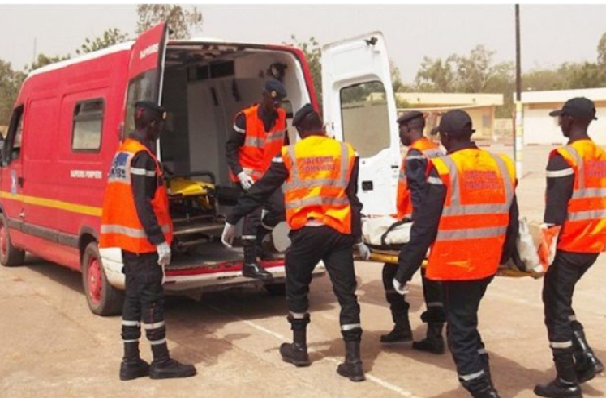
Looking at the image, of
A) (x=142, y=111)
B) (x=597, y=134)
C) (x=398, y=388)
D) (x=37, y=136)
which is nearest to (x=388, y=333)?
(x=398, y=388)

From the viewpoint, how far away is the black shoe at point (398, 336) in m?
6.65

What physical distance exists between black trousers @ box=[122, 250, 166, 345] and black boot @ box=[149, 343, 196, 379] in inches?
2.8

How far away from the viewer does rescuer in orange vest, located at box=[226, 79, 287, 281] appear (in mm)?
7535

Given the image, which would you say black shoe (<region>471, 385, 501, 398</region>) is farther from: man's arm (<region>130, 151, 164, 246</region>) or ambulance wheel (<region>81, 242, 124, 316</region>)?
ambulance wheel (<region>81, 242, 124, 316</region>)

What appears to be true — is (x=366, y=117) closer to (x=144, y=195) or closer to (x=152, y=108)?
(x=152, y=108)

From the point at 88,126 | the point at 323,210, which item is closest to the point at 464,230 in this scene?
the point at 323,210

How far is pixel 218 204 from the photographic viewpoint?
27.7ft

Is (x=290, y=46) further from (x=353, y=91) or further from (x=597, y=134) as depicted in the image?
(x=597, y=134)

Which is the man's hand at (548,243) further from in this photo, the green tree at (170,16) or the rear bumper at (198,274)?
the green tree at (170,16)

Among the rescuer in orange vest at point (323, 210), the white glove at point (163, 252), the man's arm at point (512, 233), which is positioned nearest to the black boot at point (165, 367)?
the white glove at point (163, 252)

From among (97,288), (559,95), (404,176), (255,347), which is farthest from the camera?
(559,95)

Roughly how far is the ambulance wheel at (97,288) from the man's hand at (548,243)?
408cm

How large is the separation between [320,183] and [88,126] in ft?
10.6

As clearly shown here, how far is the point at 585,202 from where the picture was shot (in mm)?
5148
